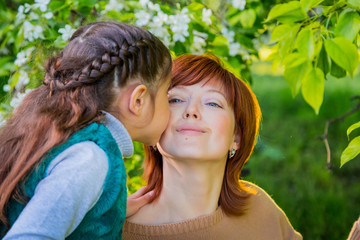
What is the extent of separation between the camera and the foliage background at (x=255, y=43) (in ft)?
5.17

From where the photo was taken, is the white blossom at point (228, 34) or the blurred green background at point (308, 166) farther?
the blurred green background at point (308, 166)

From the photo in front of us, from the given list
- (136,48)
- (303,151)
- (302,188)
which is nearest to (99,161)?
(136,48)

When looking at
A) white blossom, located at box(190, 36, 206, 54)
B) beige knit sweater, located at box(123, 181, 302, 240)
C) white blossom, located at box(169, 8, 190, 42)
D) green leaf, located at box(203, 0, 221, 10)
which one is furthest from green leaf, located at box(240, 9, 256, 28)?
beige knit sweater, located at box(123, 181, 302, 240)

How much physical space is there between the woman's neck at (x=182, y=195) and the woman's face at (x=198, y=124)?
8 centimetres

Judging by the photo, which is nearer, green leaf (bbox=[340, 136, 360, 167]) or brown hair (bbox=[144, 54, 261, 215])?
green leaf (bbox=[340, 136, 360, 167])

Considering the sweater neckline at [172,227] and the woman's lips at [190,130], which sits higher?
the woman's lips at [190,130]

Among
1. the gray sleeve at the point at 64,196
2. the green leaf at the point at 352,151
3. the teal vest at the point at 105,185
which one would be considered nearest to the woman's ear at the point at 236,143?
the green leaf at the point at 352,151

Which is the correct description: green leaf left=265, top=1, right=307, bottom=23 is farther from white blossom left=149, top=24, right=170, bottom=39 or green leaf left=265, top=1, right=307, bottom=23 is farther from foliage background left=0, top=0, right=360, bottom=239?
white blossom left=149, top=24, right=170, bottom=39

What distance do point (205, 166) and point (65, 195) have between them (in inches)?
27.5

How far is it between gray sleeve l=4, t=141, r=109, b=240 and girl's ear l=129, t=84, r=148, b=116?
22 centimetres

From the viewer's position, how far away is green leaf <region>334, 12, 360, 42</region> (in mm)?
1535

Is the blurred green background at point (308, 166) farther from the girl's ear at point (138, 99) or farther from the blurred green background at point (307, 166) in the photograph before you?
the girl's ear at point (138, 99)

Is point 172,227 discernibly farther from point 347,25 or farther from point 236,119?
point 347,25

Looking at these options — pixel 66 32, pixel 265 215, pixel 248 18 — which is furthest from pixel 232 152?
pixel 66 32
